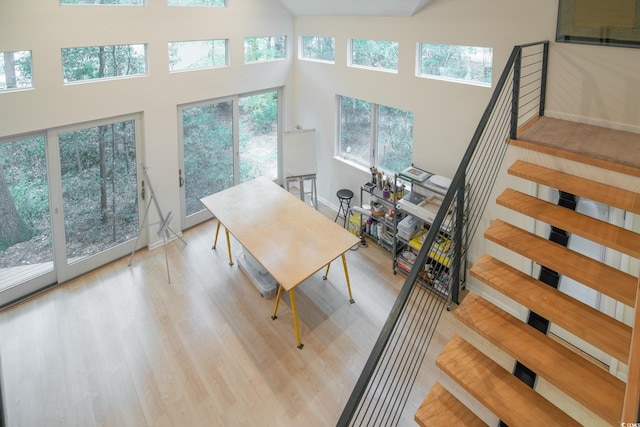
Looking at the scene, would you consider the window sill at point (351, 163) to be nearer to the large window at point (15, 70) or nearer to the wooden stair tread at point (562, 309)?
the wooden stair tread at point (562, 309)

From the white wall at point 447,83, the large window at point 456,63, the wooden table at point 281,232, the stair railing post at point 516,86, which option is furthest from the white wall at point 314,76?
the wooden table at point 281,232

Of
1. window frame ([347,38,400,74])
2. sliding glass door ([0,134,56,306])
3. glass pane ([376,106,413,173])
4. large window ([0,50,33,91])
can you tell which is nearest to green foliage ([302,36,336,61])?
window frame ([347,38,400,74])

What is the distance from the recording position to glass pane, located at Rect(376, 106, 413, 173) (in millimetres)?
5440

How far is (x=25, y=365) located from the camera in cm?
404

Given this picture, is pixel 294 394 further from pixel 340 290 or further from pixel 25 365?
pixel 25 365

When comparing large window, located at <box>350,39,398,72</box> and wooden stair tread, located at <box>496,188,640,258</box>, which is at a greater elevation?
large window, located at <box>350,39,398,72</box>

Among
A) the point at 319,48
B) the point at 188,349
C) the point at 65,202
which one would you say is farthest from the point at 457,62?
the point at 65,202

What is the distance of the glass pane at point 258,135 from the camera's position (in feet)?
22.1

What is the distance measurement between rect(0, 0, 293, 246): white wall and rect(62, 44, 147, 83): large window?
4.4 inches

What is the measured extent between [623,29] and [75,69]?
522 cm

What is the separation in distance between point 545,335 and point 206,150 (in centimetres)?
521

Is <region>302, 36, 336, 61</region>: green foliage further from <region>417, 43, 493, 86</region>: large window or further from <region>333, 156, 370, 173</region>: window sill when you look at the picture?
<region>417, 43, 493, 86</region>: large window

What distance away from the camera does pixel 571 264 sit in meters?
2.37

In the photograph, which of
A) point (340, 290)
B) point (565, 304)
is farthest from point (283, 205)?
point (565, 304)
